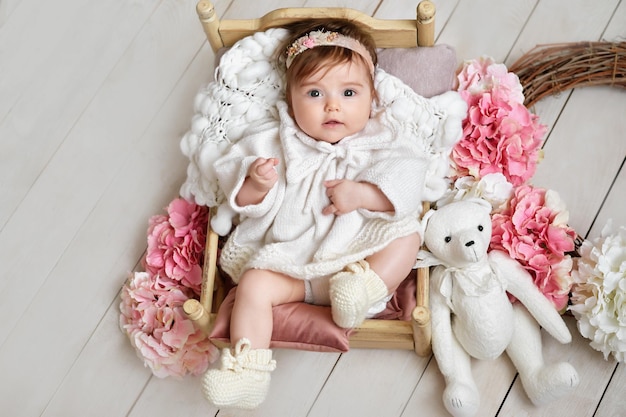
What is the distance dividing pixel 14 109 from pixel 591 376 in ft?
4.90

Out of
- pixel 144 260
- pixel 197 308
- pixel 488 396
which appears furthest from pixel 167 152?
pixel 488 396

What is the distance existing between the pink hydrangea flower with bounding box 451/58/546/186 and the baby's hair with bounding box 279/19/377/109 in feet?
0.78

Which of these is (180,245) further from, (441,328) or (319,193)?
(441,328)

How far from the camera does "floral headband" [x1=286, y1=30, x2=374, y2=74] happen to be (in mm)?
1414

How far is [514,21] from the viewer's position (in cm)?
176

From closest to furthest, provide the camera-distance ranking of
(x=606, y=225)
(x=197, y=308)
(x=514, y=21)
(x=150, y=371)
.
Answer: (x=197, y=308) < (x=606, y=225) < (x=150, y=371) < (x=514, y=21)

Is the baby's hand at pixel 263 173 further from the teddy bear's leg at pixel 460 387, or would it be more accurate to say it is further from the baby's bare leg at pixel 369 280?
the teddy bear's leg at pixel 460 387

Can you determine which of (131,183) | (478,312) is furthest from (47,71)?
(478,312)

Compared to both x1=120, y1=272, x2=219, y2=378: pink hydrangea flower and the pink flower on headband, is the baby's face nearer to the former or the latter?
the pink flower on headband

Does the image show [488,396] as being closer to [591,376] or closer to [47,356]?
[591,376]

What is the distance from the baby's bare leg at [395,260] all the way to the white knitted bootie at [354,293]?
0.08 feet

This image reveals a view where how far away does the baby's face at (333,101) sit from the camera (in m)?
1.39

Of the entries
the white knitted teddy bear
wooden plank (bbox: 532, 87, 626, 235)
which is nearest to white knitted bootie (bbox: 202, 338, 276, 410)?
the white knitted teddy bear

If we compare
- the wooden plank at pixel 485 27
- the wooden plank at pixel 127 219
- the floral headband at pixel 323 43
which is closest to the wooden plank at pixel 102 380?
the wooden plank at pixel 127 219
